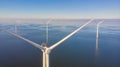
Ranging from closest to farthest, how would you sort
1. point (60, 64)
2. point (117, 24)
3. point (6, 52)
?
point (60, 64) < point (6, 52) < point (117, 24)

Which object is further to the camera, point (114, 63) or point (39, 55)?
point (39, 55)

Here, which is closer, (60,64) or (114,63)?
(60,64)

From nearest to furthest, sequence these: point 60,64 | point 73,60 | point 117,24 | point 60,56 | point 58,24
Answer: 1. point 60,64
2. point 73,60
3. point 60,56
4. point 117,24
5. point 58,24

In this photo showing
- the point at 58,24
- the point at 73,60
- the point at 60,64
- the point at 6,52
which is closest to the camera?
the point at 60,64

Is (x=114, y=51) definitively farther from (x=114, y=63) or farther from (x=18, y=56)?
(x=18, y=56)

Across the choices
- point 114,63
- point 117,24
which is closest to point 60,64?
point 114,63

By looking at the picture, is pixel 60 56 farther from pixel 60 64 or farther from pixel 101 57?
pixel 101 57

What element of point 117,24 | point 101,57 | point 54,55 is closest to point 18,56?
point 54,55

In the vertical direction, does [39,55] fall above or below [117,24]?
below

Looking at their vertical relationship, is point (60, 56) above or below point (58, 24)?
below
